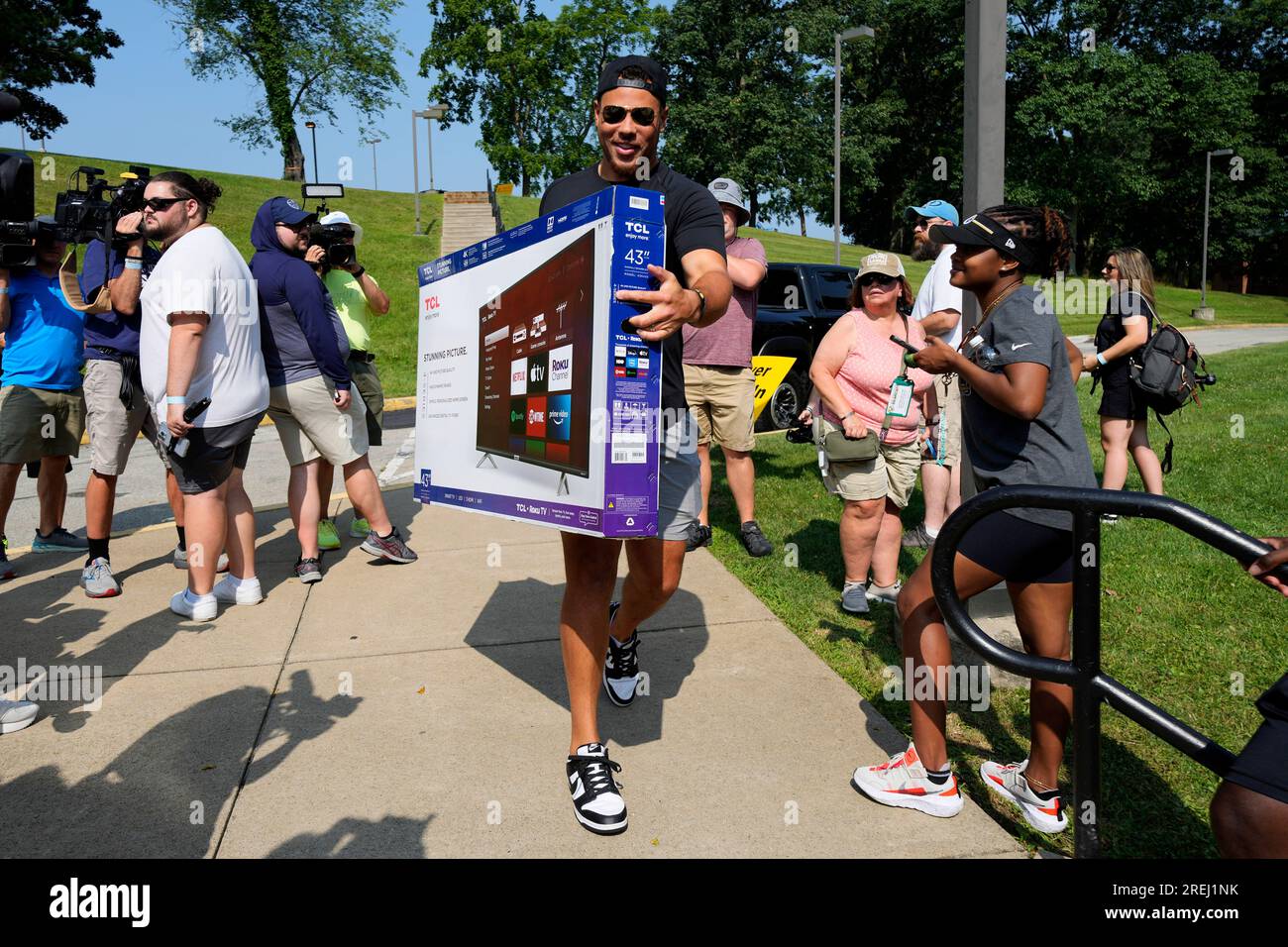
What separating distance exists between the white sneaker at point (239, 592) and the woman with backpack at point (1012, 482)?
3.61 metres

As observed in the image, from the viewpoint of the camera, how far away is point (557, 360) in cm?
290

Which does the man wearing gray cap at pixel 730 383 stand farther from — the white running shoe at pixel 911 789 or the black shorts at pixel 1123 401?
the white running shoe at pixel 911 789

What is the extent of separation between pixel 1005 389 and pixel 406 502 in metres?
5.92

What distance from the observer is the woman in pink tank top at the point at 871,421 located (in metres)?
4.93

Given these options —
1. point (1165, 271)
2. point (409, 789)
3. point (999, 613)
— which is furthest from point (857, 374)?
point (1165, 271)

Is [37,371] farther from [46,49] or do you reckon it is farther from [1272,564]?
[46,49]

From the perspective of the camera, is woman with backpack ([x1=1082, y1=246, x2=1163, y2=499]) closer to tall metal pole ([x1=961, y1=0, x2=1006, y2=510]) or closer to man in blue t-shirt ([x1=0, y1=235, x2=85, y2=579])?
tall metal pole ([x1=961, y1=0, x2=1006, y2=510])

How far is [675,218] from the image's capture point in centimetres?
311

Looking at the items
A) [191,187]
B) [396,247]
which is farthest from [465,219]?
[191,187]

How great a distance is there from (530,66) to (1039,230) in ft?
169
